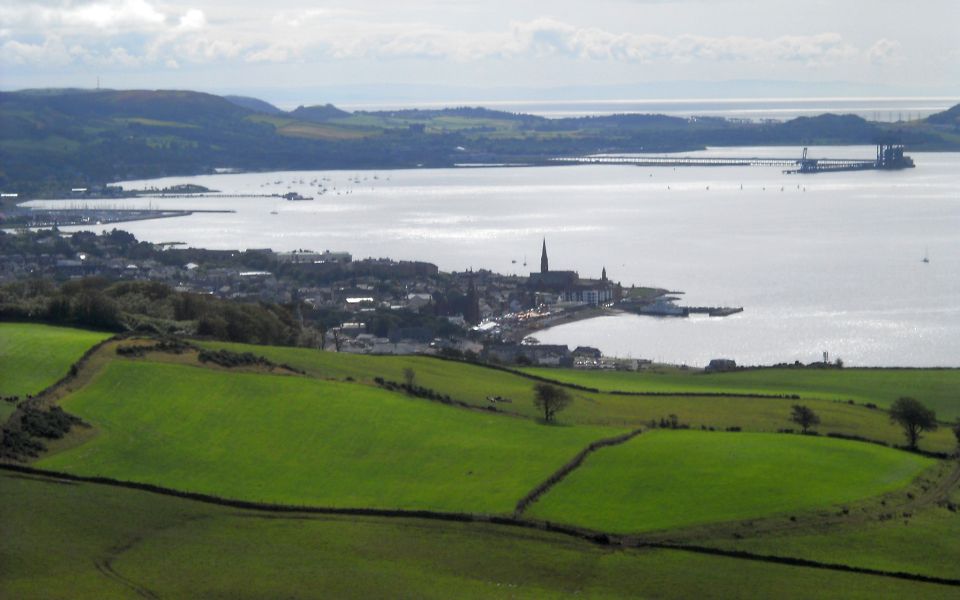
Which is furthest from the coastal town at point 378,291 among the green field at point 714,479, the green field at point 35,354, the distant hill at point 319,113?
the distant hill at point 319,113

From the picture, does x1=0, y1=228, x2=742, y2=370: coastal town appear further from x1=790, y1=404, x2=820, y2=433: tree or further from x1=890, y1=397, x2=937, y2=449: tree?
x1=890, y1=397, x2=937, y2=449: tree

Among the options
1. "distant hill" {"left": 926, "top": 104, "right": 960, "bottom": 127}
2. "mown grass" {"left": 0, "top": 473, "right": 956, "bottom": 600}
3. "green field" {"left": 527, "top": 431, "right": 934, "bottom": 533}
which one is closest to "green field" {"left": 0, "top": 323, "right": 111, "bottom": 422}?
"mown grass" {"left": 0, "top": 473, "right": 956, "bottom": 600}

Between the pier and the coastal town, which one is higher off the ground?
the pier

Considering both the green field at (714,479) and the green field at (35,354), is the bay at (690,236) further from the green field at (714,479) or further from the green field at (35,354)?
the green field at (35,354)

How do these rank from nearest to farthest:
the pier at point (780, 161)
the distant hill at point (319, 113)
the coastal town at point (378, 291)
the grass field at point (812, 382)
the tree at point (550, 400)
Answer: the tree at point (550, 400) → the grass field at point (812, 382) → the coastal town at point (378, 291) → the pier at point (780, 161) → the distant hill at point (319, 113)

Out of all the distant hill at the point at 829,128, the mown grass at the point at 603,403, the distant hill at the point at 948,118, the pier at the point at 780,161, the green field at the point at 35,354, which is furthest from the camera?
the distant hill at the point at 948,118

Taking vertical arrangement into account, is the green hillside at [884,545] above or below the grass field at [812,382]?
above
